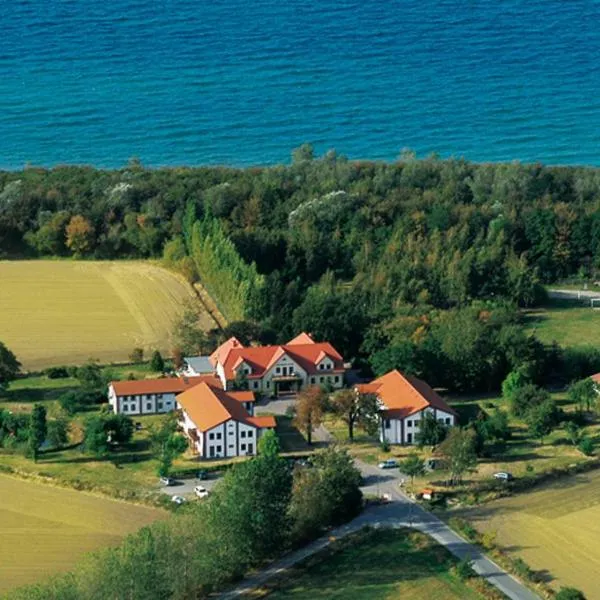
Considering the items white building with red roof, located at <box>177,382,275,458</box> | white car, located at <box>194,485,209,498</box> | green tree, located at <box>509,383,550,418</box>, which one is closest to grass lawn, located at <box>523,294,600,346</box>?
green tree, located at <box>509,383,550,418</box>

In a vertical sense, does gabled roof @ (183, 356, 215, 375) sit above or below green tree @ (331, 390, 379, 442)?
above

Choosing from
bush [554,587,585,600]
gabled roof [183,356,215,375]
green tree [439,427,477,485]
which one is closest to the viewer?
bush [554,587,585,600]

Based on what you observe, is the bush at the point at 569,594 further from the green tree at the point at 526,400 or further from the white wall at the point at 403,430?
the green tree at the point at 526,400

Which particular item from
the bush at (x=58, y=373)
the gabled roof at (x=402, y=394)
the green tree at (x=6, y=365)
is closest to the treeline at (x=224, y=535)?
the gabled roof at (x=402, y=394)

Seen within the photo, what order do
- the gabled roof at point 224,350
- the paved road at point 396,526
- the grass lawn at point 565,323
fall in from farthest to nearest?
the grass lawn at point 565,323
the gabled roof at point 224,350
the paved road at point 396,526

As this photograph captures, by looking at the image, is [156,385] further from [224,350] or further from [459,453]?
[459,453]

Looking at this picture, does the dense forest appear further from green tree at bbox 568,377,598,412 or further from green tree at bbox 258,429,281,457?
green tree at bbox 258,429,281,457
